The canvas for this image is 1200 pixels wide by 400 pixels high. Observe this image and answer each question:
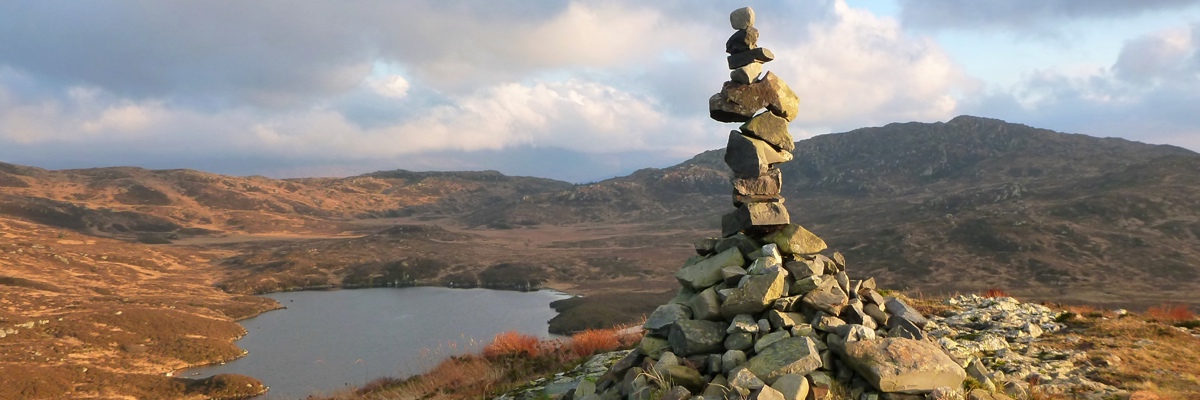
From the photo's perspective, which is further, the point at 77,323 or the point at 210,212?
the point at 210,212

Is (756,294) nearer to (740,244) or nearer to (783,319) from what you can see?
(783,319)

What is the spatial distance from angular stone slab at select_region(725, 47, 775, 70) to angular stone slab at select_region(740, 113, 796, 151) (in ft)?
3.79

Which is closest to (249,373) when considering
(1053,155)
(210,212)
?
(210,212)

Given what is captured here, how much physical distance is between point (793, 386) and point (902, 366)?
167 centimetres

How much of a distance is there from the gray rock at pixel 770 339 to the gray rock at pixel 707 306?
111cm

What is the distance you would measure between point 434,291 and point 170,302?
35.2 metres

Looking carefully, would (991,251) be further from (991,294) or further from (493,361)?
(493,361)

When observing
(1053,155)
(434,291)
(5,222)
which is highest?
(1053,155)

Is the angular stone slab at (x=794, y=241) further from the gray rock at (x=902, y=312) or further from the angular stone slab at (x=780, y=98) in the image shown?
the angular stone slab at (x=780, y=98)

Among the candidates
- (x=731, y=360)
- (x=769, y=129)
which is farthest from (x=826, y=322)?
(x=769, y=129)

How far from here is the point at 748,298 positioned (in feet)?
32.3

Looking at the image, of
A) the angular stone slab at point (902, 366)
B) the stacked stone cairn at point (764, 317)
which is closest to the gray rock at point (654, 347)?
the stacked stone cairn at point (764, 317)

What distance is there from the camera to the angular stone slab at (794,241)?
1094 centimetres

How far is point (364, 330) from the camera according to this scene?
66562 mm
